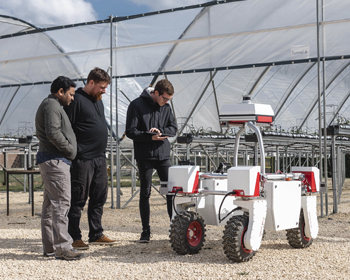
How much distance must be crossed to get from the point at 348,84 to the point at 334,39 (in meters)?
5.32

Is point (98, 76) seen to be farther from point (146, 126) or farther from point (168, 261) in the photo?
point (168, 261)

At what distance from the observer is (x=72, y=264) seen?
3990 mm

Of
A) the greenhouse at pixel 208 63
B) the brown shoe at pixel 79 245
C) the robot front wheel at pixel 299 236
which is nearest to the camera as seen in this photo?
the robot front wheel at pixel 299 236

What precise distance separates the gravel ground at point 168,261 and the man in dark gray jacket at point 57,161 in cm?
19

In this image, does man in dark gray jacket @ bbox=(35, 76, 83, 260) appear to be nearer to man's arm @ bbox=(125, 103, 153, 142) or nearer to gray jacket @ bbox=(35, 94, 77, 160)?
gray jacket @ bbox=(35, 94, 77, 160)

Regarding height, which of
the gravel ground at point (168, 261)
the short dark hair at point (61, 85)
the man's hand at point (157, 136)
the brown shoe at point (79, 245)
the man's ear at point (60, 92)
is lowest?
the gravel ground at point (168, 261)

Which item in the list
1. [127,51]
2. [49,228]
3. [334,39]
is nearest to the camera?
[49,228]

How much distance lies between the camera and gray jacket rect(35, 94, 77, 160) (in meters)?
4.05

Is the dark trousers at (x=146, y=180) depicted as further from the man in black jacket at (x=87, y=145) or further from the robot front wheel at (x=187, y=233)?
the robot front wheel at (x=187, y=233)

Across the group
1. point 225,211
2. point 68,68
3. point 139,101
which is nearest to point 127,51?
point 68,68

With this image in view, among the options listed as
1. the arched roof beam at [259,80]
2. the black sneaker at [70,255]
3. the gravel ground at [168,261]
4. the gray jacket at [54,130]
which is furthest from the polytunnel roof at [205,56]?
the black sneaker at [70,255]

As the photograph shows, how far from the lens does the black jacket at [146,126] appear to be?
494cm

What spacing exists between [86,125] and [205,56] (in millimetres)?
4957

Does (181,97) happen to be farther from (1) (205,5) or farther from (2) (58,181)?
(2) (58,181)
